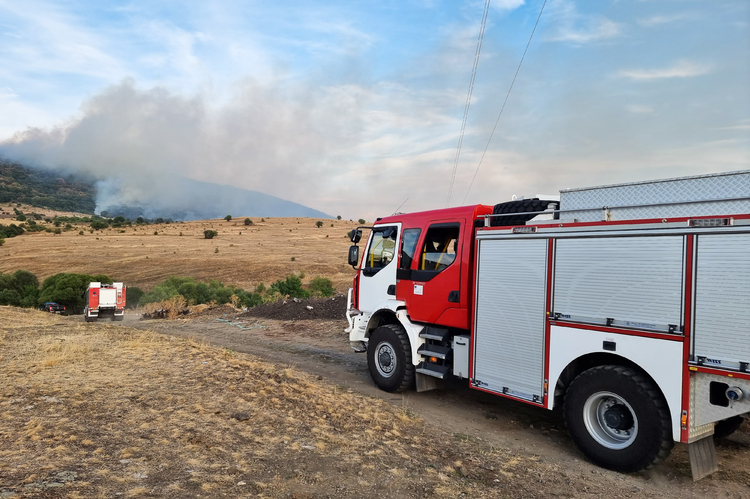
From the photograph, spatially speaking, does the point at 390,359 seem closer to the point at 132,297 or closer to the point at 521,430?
the point at 521,430

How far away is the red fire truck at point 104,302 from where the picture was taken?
2483 cm

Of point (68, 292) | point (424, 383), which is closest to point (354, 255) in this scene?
point (424, 383)

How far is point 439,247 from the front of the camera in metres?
8.61

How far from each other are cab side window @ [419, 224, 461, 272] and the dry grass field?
26615 millimetres

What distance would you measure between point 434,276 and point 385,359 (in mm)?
2033

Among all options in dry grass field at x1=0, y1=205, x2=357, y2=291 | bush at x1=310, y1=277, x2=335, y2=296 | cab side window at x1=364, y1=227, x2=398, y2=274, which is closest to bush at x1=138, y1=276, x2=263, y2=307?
bush at x1=310, y1=277, x2=335, y2=296

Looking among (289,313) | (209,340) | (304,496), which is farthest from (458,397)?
(289,313)

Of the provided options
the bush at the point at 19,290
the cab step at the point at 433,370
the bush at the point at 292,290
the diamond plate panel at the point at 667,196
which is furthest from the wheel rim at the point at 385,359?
the bush at the point at 19,290

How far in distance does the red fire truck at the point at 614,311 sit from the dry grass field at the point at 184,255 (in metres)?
27.8

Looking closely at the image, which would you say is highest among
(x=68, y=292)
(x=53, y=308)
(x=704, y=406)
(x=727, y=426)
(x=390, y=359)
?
(x=704, y=406)

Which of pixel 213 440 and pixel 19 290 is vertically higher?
pixel 213 440

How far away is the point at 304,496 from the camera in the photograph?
15.2 ft

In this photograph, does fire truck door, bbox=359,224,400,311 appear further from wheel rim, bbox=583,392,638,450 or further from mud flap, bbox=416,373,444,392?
wheel rim, bbox=583,392,638,450

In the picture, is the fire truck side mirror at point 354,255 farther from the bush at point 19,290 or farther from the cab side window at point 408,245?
the bush at point 19,290
